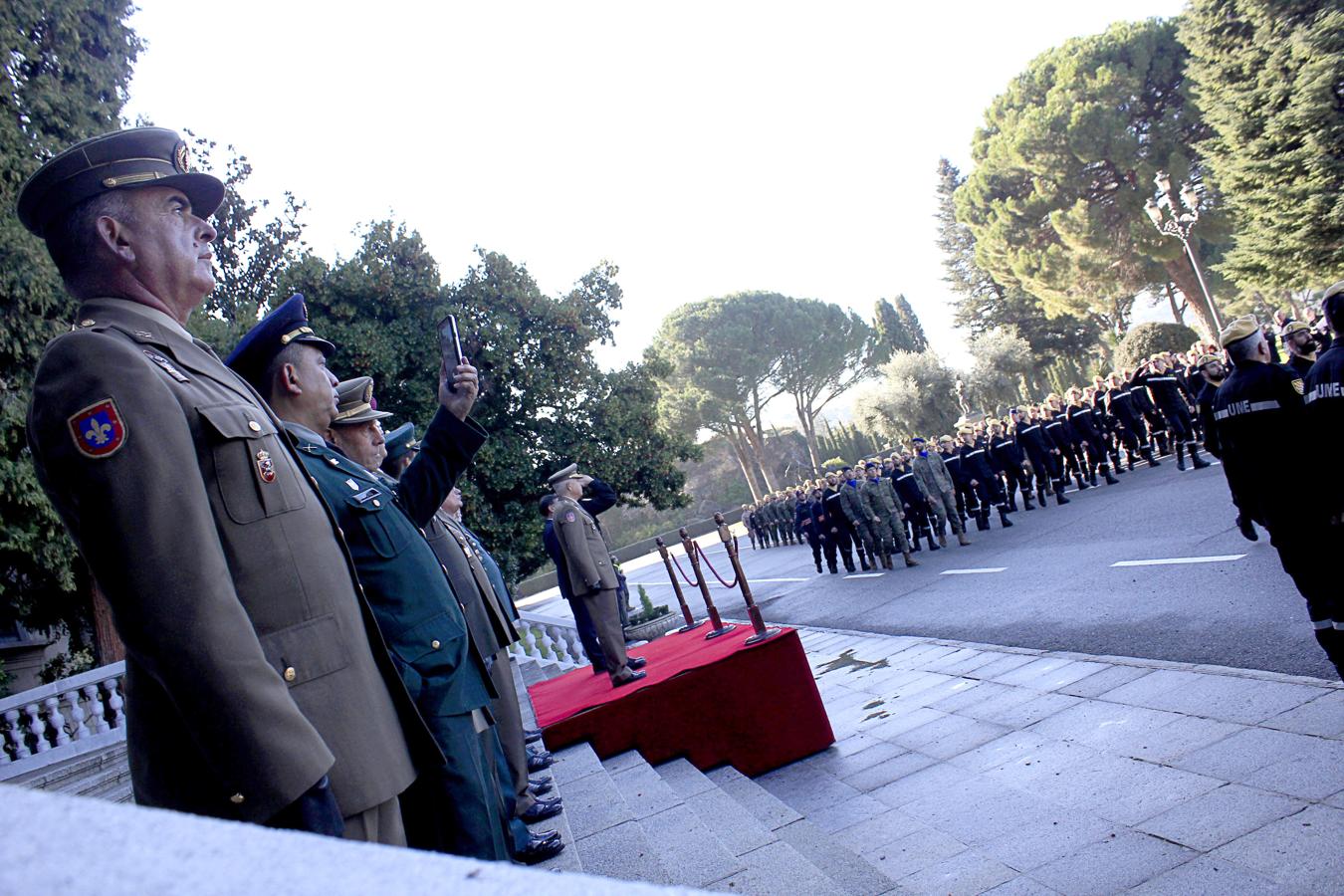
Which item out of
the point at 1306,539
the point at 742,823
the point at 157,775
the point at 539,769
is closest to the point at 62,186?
the point at 157,775

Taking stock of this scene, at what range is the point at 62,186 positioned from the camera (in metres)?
A: 2.04

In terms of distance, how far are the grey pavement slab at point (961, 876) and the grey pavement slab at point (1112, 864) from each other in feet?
0.55

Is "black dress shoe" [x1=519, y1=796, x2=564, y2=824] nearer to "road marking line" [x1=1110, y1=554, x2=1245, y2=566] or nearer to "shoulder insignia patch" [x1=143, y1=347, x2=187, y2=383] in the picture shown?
"shoulder insignia patch" [x1=143, y1=347, x2=187, y2=383]

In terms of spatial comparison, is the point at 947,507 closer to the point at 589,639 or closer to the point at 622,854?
the point at 589,639

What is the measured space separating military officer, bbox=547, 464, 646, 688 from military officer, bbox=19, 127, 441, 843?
5412 mm

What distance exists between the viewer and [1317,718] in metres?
4.48

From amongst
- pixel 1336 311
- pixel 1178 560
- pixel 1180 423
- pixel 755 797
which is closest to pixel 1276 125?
pixel 1180 423

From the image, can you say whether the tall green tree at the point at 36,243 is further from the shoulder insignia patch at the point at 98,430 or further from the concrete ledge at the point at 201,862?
the concrete ledge at the point at 201,862

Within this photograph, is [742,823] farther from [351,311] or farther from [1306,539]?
[351,311]

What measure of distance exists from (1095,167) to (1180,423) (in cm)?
2641

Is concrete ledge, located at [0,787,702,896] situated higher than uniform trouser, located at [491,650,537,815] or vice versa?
concrete ledge, located at [0,787,702,896]

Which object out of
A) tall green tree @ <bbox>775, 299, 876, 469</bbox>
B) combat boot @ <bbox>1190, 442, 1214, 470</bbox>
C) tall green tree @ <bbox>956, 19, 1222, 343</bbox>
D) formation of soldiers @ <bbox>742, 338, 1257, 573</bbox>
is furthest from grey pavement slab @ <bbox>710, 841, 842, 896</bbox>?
tall green tree @ <bbox>775, 299, 876, 469</bbox>

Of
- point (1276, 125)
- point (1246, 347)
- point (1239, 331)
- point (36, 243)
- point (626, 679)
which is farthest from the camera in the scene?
point (1276, 125)

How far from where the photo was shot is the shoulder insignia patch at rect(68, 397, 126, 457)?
1673 mm
